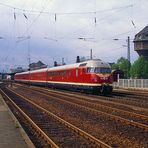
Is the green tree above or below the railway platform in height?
above

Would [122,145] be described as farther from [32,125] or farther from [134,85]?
[134,85]

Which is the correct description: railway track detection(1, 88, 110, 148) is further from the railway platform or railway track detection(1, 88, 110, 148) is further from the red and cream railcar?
the red and cream railcar

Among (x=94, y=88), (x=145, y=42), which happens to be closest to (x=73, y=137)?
(x=94, y=88)

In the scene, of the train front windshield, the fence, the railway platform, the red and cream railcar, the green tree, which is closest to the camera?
the railway platform

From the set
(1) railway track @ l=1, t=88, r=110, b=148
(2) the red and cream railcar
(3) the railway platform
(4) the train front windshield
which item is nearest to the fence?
(2) the red and cream railcar

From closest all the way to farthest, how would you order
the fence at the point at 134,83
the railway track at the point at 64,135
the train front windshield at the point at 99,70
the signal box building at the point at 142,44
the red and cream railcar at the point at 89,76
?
1. the railway track at the point at 64,135
2. the red and cream railcar at the point at 89,76
3. the train front windshield at the point at 99,70
4. the fence at the point at 134,83
5. the signal box building at the point at 142,44

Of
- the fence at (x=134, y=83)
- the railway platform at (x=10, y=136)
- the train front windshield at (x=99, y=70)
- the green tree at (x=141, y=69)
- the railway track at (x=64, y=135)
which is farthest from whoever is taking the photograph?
the green tree at (x=141, y=69)

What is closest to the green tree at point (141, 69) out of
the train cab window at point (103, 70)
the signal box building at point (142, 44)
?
the signal box building at point (142, 44)

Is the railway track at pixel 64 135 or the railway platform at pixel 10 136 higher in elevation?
the railway platform at pixel 10 136

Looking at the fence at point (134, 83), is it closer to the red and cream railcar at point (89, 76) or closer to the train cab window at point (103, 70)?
the red and cream railcar at point (89, 76)

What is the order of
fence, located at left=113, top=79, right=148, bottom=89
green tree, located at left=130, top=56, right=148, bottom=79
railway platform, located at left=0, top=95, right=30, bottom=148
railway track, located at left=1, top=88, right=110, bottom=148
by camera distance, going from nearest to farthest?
railway platform, located at left=0, top=95, right=30, bottom=148 < railway track, located at left=1, top=88, right=110, bottom=148 < fence, located at left=113, top=79, right=148, bottom=89 < green tree, located at left=130, top=56, right=148, bottom=79

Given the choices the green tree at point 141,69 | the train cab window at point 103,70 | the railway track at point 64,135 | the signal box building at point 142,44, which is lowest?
the railway track at point 64,135

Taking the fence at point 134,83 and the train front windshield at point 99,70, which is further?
the fence at point 134,83

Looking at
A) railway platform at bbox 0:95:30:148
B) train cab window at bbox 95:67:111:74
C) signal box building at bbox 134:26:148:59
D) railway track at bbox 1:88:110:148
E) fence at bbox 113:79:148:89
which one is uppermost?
signal box building at bbox 134:26:148:59
